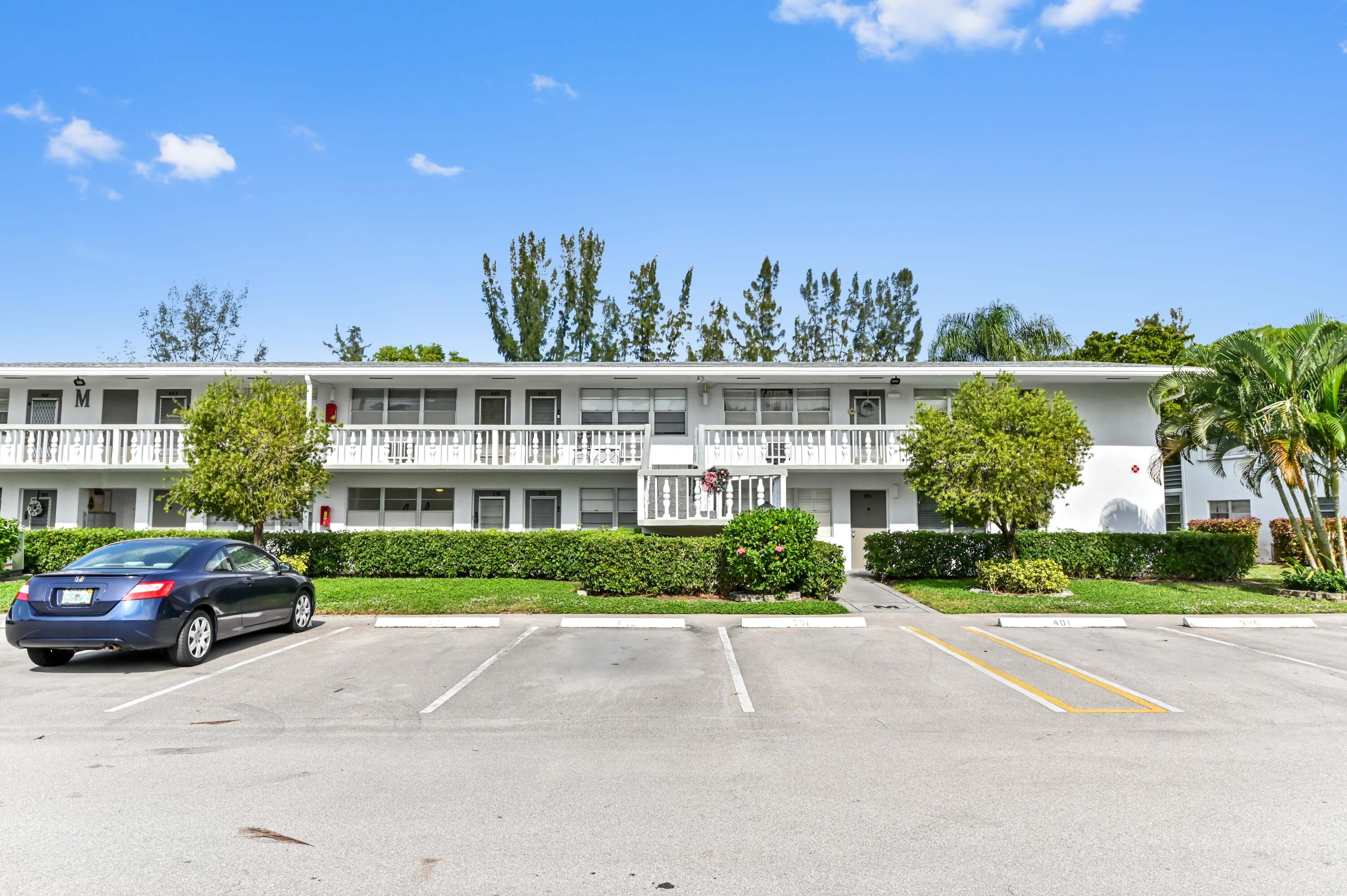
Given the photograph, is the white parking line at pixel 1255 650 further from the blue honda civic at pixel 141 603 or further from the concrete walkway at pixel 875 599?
the blue honda civic at pixel 141 603

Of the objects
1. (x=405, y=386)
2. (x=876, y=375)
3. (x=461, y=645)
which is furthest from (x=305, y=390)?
(x=876, y=375)

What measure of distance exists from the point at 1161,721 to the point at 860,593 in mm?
9511

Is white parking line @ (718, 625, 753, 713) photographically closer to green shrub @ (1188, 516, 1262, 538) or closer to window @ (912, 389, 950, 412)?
window @ (912, 389, 950, 412)

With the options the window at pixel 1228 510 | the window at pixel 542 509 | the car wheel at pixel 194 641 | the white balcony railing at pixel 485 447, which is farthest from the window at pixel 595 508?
the window at pixel 1228 510

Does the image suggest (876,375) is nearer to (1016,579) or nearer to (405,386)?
(1016,579)

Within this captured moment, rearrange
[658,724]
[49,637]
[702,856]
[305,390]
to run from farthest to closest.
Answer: [305,390]
[49,637]
[658,724]
[702,856]

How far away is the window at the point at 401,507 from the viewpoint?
21.7 m

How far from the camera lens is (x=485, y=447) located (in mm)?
20672

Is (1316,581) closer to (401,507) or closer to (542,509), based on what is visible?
(542,509)

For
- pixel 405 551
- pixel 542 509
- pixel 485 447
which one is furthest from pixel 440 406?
pixel 405 551

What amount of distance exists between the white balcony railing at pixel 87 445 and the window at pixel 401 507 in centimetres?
431

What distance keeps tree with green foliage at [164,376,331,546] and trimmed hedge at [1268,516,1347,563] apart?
25.6 meters

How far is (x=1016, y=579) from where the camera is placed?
15.7 metres

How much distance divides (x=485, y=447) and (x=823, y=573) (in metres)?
10.2
